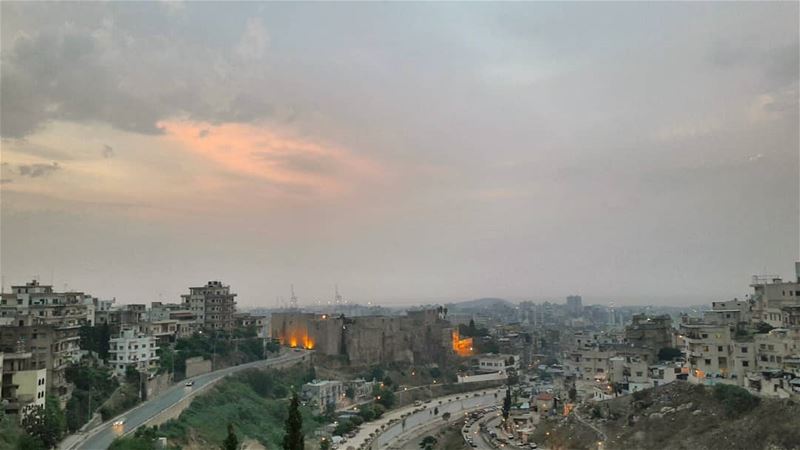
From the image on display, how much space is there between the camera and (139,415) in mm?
28406

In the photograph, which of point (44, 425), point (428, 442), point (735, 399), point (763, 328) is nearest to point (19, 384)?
point (44, 425)

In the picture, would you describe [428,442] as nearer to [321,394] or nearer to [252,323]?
[321,394]

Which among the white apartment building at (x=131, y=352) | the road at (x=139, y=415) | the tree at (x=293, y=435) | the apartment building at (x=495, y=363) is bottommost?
the apartment building at (x=495, y=363)

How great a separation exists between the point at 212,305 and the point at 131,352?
14.7m

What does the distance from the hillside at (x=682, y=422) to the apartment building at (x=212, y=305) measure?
86.0ft

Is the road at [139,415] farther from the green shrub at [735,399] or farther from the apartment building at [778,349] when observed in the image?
the apartment building at [778,349]

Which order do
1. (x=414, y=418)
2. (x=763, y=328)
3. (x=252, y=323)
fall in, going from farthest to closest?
1. (x=252, y=323)
2. (x=414, y=418)
3. (x=763, y=328)

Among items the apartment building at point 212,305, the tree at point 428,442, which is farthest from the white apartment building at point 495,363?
the apartment building at point 212,305

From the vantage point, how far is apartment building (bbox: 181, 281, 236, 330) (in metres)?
48.2

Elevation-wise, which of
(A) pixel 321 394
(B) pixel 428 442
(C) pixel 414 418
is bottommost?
(B) pixel 428 442

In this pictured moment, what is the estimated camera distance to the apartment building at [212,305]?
48156 millimetres

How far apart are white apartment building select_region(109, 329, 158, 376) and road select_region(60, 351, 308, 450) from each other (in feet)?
→ 6.72

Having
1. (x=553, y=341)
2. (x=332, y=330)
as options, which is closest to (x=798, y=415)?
(x=332, y=330)

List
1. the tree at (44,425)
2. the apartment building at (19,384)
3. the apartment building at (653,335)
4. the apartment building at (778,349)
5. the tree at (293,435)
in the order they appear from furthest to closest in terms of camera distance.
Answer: the apartment building at (653,335) < the apartment building at (778,349) < the apartment building at (19,384) < the tree at (44,425) < the tree at (293,435)
